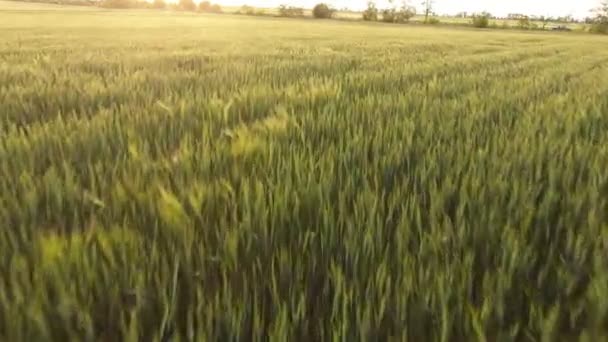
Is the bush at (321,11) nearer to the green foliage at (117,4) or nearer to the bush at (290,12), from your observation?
the bush at (290,12)

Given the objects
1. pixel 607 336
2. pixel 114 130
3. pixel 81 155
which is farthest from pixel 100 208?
pixel 607 336

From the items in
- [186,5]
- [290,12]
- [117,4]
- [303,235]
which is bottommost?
[303,235]

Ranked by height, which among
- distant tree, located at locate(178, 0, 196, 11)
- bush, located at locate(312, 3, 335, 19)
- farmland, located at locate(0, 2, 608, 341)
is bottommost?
farmland, located at locate(0, 2, 608, 341)

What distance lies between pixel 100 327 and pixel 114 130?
4.70 ft

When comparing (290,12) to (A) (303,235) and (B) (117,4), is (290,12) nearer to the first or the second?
(B) (117,4)

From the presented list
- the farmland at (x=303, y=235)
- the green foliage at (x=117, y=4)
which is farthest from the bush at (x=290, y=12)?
the farmland at (x=303, y=235)

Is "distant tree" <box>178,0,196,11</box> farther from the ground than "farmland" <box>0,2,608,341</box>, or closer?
farther from the ground

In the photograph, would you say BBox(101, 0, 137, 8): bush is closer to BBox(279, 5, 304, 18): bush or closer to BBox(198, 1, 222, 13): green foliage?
BBox(198, 1, 222, 13): green foliage

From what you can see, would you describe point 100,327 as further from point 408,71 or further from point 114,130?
point 408,71

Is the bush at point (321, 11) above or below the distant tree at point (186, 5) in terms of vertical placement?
below

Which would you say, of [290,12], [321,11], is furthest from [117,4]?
[321,11]

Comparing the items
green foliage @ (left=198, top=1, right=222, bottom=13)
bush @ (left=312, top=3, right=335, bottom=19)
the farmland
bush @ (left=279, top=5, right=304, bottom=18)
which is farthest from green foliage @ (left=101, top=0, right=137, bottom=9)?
the farmland

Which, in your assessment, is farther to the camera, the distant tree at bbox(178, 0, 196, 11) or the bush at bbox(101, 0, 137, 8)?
the distant tree at bbox(178, 0, 196, 11)

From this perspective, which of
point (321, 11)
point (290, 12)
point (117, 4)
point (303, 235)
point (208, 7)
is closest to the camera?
point (303, 235)
